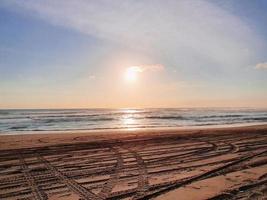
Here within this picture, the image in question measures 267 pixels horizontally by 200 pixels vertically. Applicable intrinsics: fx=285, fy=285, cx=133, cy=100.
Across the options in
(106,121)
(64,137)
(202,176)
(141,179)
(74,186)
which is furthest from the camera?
(106,121)

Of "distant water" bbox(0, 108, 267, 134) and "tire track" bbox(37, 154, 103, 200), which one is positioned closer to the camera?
"tire track" bbox(37, 154, 103, 200)

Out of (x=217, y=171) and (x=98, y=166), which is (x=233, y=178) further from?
(x=98, y=166)

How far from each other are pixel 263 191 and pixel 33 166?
22.0ft

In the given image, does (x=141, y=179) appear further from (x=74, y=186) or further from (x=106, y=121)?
(x=106, y=121)

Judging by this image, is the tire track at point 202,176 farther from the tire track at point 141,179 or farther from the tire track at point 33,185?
the tire track at point 33,185

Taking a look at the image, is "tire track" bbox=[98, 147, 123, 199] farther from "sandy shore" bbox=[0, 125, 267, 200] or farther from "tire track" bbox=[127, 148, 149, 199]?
"tire track" bbox=[127, 148, 149, 199]

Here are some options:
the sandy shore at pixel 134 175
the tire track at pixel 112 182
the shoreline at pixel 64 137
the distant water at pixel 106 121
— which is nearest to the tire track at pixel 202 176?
the sandy shore at pixel 134 175

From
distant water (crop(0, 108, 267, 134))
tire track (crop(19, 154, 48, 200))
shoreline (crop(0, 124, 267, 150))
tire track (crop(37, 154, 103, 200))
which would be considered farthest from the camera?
distant water (crop(0, 108, 267, 134))

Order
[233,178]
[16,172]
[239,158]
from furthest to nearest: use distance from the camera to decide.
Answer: [239,158] < [16,172] < [233,178]

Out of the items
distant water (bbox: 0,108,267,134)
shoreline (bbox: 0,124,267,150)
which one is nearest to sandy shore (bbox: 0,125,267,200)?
shoreline (bbox: 0,124,267,150)

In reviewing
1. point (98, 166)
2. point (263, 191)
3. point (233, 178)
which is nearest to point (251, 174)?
point (233, 178)

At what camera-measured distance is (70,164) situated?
935 cm

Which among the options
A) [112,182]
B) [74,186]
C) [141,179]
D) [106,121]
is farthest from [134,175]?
[106,121]

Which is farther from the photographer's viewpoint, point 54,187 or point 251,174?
point 251,174
